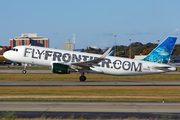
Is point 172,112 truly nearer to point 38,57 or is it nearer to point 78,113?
point 78,113

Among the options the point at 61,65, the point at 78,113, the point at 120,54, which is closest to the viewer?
the point at 78,113

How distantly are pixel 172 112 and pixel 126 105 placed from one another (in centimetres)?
361

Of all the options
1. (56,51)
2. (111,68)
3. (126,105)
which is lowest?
(126,105)

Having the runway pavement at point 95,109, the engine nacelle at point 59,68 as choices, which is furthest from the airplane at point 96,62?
the runway pavement at point 95,109

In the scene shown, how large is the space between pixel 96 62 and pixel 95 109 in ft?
61.1

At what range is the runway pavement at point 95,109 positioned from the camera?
14.4 metres

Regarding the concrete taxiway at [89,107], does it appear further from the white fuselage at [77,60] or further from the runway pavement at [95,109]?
the white fuselage at [77,60]

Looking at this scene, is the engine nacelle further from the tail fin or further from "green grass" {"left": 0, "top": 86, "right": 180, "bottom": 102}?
the tail fin

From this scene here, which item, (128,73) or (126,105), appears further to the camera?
(128,73)

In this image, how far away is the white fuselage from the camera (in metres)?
35.4

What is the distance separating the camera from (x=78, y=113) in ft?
48.3

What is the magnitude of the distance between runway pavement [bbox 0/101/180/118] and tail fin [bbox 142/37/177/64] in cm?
1988

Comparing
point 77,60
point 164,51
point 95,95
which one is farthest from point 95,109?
point 164,51

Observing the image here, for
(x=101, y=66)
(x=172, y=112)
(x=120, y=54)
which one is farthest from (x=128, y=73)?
(x=120, y=54)
